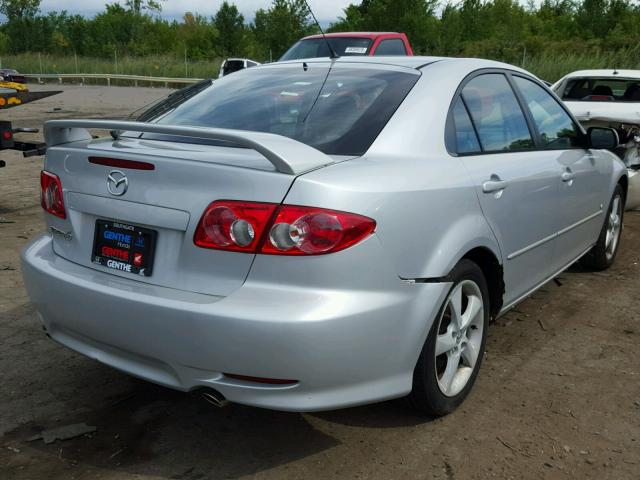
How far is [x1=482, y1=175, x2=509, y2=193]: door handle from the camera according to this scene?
320 cm

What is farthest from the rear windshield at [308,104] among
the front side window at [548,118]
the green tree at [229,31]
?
the green tree at [229,31]

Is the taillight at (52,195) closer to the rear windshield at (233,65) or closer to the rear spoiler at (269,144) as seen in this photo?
the rear spoiler at (269,144)

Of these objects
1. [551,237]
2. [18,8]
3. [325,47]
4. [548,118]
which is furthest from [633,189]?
[18,8]

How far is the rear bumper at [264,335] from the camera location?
7.93ft

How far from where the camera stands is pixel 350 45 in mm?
13023

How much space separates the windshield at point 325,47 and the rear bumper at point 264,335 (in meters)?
10.6

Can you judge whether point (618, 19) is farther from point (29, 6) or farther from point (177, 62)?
point (29, 6)

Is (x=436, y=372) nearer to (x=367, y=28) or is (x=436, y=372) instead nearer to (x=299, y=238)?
(x=299, y=238)

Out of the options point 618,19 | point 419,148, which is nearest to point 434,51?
point 618,19

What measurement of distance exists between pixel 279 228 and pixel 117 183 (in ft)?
2.45

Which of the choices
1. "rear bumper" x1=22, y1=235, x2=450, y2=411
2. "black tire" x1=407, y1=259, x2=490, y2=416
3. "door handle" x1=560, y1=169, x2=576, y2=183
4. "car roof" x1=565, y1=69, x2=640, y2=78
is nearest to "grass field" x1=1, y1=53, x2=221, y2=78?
"car roof" x1=565, y1=69, x2=640, y2=78

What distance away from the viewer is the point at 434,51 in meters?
37.4

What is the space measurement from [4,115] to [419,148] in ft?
65.3

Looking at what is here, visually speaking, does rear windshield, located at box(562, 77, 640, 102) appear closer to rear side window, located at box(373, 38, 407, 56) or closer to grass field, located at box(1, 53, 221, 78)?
rear side window, located at box(373, 38, 407, 56)
